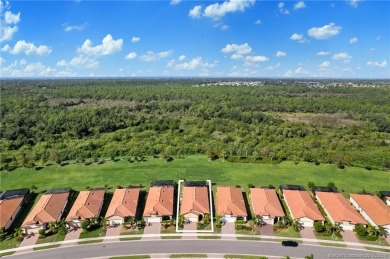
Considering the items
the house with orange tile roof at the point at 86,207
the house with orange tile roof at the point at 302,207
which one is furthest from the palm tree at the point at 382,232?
the house with orange tile roof at the point at 86,207

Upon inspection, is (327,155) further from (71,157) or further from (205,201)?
(71,157)

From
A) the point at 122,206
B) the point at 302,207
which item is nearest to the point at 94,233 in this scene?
the point at 122,206

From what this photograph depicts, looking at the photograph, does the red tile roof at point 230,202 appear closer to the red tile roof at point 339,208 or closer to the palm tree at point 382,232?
the red tile roof at point 339,208

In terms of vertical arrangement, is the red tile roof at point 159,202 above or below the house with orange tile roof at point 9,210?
above

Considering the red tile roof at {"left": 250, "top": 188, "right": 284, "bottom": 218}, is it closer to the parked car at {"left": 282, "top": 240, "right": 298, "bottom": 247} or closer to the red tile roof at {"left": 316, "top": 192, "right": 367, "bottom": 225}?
the parked car at {"left": 282, "top": 240, "right": 298, "bottom": 247}

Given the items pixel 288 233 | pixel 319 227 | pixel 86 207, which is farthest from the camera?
pixel 86 207

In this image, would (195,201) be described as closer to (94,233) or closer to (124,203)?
(124,203)
